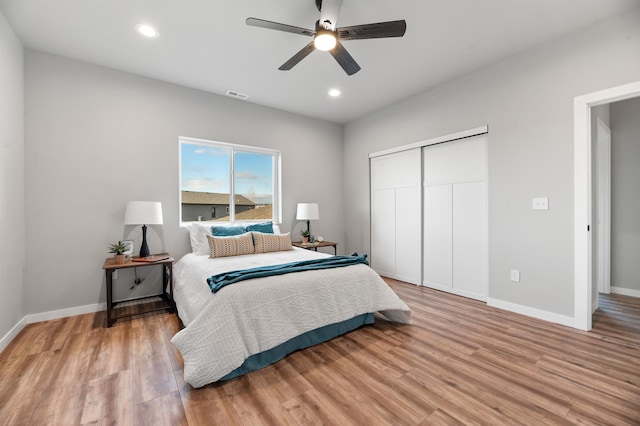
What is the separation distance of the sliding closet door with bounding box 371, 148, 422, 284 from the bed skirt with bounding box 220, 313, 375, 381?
1827mm

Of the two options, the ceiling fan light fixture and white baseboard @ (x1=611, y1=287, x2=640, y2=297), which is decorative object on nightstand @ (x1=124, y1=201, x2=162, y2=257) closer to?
the ceiling fan light fixture

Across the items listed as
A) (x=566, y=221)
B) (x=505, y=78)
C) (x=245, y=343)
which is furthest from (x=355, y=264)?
(x=505, y=78)

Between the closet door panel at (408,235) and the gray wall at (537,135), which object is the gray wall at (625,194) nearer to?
the gray wall at (537,135)

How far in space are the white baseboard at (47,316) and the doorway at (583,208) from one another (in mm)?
5055

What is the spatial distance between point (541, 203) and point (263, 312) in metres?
2.97

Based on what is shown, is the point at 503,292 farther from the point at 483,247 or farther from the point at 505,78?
the point at 505,78

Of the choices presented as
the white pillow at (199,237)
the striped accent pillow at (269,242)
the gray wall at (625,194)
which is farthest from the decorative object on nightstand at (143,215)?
the gray wall at (625,194)

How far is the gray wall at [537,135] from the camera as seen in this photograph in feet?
8.46

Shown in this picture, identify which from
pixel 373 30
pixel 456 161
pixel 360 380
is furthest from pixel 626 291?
pixel 373 30

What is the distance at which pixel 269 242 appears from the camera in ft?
12.0

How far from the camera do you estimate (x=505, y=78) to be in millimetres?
3182

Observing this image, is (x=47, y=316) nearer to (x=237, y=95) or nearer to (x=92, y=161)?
(x=92, y=161)

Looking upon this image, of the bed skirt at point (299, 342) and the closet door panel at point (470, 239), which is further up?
the closet door panel at point (470, 239)

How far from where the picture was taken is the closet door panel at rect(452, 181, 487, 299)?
351 cm
